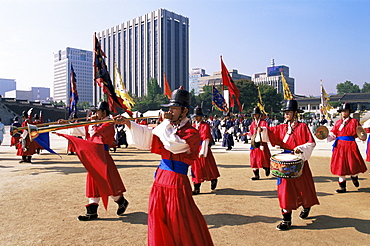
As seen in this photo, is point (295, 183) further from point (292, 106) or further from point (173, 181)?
point (173, 181)

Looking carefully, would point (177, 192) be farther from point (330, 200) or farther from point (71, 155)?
point (71, 155)

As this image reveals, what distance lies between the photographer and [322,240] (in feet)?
13.8

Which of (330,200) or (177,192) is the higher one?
(177,192)

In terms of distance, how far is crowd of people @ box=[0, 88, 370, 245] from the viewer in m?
3.03

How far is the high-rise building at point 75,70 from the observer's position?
12781cm

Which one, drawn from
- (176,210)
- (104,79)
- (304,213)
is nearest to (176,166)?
(176,210)

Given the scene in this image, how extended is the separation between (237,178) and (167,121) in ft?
20.0

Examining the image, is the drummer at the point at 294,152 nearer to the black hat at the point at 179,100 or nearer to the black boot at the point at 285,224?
the black boot at the point at 285,224

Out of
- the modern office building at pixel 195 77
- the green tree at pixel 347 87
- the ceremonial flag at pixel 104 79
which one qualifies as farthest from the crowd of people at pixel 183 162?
the modern office building at pixel 195 77

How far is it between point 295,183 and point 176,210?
264 cm

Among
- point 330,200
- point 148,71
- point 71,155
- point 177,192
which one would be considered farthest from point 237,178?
point 148,71

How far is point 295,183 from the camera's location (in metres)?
4.86

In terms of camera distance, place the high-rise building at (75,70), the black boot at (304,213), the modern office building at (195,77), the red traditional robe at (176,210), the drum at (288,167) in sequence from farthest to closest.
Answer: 1. the modern office building at (195,77)
2. the high-rise building at (75,70)
3. the black boot at (304,213)
4. the drum at (288,167)
5. the red traditional robe at (176,210)

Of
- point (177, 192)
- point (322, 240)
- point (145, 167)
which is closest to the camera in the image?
point (177, 192)
